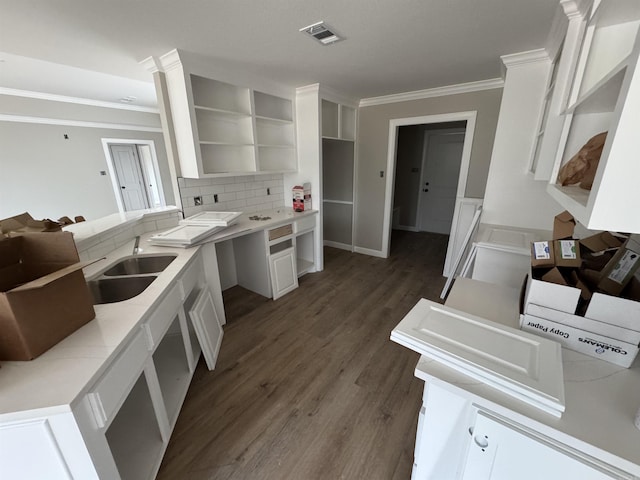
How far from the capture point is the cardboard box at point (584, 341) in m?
0.82

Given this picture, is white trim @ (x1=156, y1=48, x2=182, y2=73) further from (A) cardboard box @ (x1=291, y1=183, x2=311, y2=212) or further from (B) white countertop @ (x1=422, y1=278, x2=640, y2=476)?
(B) white countertop @ (x1=422, y1=278, x2=640, y2=476)

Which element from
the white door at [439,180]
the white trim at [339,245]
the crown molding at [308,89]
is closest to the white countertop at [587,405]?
the crown molding at [308,89]

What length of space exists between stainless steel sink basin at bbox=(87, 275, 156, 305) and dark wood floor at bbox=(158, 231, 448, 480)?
784 millimetres

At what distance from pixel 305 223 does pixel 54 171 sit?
436cm

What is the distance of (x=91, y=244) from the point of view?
1.72 meters

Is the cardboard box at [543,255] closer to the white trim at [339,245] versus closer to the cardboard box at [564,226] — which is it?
the cardboard box at [564,226]

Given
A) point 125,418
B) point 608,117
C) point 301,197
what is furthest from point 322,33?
point 125,418

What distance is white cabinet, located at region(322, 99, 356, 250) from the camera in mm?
3613

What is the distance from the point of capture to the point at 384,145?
12.0ft

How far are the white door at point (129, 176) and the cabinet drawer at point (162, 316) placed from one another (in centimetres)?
495

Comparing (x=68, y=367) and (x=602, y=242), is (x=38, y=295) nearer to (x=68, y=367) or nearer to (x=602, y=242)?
(x=68, y=367)

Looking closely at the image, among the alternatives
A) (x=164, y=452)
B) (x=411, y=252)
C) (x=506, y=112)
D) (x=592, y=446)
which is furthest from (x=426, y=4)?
(x=411, y=252)

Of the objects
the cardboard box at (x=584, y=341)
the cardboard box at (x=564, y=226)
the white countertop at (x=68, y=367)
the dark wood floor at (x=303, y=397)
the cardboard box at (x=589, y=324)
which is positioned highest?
the cardboard box at (x=564, y=226)

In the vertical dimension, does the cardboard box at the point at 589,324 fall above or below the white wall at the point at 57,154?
below
